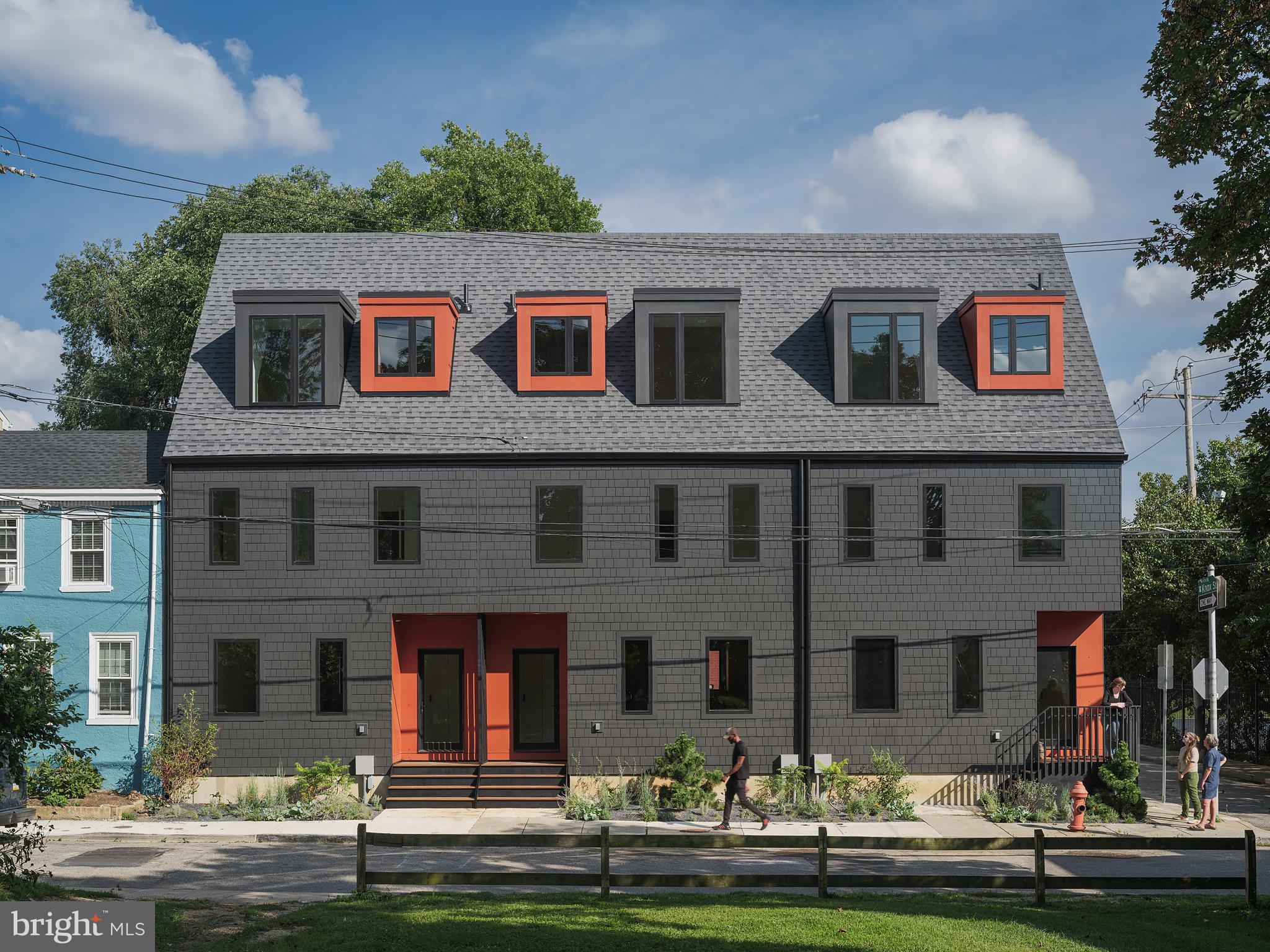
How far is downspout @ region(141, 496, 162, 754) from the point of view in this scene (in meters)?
21.1

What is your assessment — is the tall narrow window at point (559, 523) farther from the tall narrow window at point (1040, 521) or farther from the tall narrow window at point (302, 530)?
the tall narrow window at point (1040, 521)

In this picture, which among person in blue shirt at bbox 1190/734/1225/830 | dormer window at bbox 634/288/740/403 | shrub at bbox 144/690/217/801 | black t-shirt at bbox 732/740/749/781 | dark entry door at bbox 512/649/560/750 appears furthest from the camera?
dark entry door at bbox 512/649/560/750

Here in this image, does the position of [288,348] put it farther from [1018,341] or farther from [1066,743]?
[1066,743]

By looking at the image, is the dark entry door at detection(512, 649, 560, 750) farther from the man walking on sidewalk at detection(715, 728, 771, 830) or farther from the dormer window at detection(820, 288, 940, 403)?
the dormer window at detection(820, 288, 940, 403)

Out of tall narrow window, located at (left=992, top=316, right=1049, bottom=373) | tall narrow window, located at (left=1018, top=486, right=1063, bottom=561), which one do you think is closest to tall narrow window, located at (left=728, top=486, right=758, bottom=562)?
tall narrow window, located at (left=1018, top=486, right=1063, bottom=561)

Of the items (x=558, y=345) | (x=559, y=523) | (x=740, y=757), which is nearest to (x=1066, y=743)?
(x=740, y=757)

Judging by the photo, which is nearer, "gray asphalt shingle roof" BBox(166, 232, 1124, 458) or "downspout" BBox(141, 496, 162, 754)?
"downspout" BBox(141, 496, 162, 754)

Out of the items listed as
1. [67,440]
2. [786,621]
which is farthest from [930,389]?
[67,440]

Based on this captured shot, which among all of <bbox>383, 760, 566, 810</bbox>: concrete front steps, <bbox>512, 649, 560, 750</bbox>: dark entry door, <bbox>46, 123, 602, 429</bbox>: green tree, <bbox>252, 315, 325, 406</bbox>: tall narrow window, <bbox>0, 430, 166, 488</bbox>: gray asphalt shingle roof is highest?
<bbox>46, 123, 602, 429</bbox>: green tree

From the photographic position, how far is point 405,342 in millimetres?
22500

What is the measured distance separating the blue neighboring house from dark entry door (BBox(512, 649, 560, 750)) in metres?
7.35

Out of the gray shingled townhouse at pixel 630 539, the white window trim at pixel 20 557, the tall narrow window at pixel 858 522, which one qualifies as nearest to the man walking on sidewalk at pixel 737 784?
the gray shingled townhouse at pixel 630 539

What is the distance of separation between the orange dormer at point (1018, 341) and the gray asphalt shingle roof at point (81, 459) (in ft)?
58.6

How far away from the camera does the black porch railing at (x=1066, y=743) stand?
2017cm
